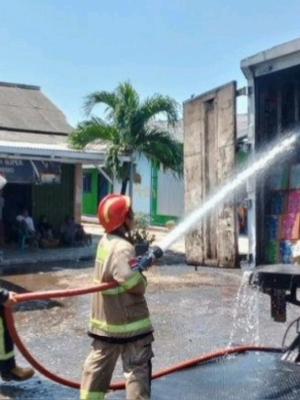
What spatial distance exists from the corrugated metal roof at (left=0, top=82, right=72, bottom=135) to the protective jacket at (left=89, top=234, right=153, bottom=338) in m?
14.8

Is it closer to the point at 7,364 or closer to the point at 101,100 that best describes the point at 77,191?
the point at 101,100

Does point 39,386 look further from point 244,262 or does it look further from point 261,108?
point 261,108

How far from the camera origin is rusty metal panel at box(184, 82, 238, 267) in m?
4.40

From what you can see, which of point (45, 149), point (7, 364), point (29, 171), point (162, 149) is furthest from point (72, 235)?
point (7, 364)

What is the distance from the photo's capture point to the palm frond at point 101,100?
1655cm

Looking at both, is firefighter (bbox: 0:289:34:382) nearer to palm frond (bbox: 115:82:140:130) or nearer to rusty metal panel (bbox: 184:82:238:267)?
rusty metal panel (bbox: 184:82:238:267)

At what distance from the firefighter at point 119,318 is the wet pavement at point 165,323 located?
2.35 ft

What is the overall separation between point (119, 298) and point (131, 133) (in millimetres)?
12778

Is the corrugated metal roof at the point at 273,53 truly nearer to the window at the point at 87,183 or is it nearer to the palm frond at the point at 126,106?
the palm frond at the point at 126,106

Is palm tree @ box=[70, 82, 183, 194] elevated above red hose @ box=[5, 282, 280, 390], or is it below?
above

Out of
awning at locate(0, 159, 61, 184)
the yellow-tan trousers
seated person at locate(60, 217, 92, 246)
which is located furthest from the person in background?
the yellow-tan trousers

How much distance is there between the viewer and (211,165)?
455cm

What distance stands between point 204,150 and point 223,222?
1.82 feet

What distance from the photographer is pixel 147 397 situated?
3604 millimetres
